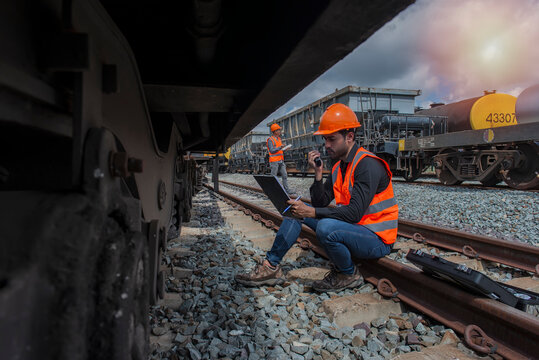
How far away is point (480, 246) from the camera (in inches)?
129

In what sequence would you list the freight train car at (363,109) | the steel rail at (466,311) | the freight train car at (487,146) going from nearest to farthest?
1. the steel rail at (466,311)
2. the freight train car at (487,146)
3. the freight train car at (363,109)

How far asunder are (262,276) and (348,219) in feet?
2.57

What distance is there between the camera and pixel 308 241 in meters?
3.44

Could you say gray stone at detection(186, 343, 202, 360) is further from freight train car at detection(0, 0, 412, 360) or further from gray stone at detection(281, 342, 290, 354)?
freight train car at detection(0, 0, 412, 360)

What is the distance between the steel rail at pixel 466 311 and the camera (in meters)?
1.58

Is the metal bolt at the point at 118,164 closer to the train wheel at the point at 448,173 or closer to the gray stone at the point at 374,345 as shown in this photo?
the gray stone at the point at 374,345

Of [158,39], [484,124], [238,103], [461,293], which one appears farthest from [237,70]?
[484,124]

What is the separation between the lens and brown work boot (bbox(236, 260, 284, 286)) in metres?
2.48

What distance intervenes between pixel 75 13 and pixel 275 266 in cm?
223

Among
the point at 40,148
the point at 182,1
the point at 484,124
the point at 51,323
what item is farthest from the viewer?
the point at 484,124

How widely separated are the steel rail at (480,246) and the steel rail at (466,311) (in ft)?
4.38

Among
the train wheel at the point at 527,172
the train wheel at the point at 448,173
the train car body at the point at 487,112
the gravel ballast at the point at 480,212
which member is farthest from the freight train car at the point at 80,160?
the train car body at the point at 487,112

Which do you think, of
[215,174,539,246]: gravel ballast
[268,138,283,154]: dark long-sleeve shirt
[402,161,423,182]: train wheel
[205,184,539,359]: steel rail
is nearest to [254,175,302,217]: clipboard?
[205,184,539,359]: steel rail

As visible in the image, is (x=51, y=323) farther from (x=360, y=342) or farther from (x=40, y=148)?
(x=360, y=342)
